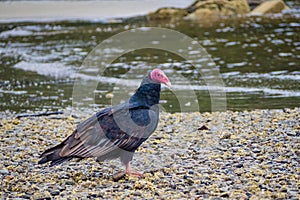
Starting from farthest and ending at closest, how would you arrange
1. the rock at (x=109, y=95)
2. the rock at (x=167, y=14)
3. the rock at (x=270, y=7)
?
the rock at (x=167, y=14), the rock at (x=270, y=7), the rock at (x=109, y=95)

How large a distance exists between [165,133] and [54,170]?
2.63 m

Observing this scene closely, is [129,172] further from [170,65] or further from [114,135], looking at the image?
[170,65]

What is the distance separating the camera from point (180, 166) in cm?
768

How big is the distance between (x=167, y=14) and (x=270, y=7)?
544cm

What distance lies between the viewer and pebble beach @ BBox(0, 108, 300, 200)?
267 inches

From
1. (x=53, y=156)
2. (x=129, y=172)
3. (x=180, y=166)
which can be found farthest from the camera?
(x=180, y=166)

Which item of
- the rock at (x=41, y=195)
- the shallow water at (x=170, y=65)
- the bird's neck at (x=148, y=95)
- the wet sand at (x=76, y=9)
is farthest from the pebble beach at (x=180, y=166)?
the wet sand at (x=76, y=9)

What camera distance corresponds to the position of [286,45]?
20.6 meters

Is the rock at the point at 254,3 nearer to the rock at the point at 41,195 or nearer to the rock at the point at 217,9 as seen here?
the rock at the point at 217,9

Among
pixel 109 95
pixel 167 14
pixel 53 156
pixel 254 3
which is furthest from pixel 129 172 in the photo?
pixel 254 3

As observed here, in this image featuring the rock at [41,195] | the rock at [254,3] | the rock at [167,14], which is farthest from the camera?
the rock at [254,3]

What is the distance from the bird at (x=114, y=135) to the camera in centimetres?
713

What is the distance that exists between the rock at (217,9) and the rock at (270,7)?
65 centimetres

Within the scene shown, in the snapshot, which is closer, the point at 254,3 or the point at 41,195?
Answer: the point at 41,195
